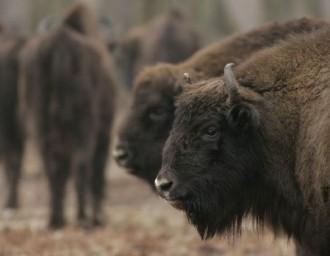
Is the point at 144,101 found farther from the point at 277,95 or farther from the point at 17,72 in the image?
the point at 17,72

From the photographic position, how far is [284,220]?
16.6 ft

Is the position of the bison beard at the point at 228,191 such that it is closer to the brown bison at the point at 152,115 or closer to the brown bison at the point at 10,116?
the brown bison at the point at 152,115

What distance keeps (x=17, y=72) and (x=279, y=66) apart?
22.5ft

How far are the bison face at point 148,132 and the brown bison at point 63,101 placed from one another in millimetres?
2192

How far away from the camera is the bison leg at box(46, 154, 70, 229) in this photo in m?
9.46

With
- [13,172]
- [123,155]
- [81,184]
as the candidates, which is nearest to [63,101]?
[81,184]

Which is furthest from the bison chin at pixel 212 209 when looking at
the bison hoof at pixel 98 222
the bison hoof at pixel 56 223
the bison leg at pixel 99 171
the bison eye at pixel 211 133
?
the bison leg at pixel 99 171

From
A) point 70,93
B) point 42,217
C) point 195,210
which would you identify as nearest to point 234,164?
point 195,210

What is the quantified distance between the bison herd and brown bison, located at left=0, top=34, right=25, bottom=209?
5.11 ft

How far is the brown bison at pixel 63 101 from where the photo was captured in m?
9.34

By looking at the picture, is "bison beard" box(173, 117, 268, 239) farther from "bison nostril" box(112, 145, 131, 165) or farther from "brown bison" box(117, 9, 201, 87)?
"brown bison" box(117, 9, 201, 87)

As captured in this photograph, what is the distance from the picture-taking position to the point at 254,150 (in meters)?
4.92

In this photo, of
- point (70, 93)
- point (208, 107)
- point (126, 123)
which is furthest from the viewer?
point (70, 93)

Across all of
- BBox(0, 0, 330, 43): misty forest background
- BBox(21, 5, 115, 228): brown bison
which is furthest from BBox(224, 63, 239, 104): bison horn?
BBox(0, 0, 330, 43): misty forest background
